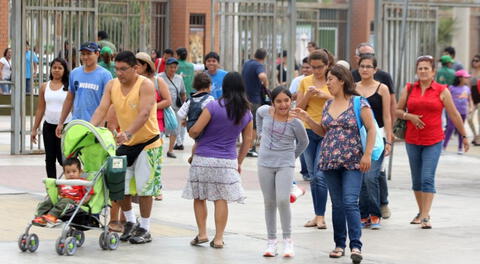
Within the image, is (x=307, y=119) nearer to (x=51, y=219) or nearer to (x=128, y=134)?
(x=128, y=134)

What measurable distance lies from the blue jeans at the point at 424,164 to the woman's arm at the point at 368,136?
2.35 metres

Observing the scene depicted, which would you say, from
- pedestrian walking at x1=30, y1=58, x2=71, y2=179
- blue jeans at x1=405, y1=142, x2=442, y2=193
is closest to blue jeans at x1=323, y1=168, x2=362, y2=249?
blue jeans at x1=405, y1=142, x2=442, y2=193

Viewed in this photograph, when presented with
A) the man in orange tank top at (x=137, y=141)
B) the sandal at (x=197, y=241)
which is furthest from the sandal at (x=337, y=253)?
the man in orange tank top at (x=137, y=141)

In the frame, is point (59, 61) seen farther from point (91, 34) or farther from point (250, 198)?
point (91, 34)

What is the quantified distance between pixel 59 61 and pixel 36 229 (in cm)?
284

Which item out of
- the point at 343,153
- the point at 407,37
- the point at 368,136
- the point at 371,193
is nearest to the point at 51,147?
the point at 371,193

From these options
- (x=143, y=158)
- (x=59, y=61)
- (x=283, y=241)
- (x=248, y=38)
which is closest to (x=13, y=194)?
(x=59, y=61)

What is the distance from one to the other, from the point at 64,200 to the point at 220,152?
1392mm

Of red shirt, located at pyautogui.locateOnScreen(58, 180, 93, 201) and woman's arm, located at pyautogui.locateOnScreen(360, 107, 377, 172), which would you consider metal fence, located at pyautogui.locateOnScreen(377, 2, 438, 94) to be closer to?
woman's arm, located at pyautogui.locateOnScreen(360, 107, 377, 172)

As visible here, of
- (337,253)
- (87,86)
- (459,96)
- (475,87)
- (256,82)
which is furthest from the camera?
(459,96)

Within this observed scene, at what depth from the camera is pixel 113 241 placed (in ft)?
32.8

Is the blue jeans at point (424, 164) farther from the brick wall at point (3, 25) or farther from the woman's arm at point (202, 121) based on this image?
the brick wall at point (3, 25)

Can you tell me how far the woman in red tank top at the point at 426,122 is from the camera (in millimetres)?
11992

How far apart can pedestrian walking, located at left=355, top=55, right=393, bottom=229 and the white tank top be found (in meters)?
3.41
